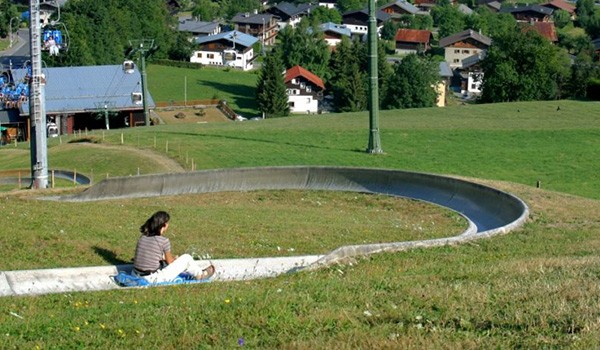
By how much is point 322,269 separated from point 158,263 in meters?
2.54

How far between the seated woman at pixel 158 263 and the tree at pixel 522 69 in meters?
75.2

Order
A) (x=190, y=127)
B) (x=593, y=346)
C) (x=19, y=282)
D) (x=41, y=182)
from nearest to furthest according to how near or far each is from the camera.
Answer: (x=593, y=346), (x=19, y=282), (x=41, y=182), (x=190, y=127)

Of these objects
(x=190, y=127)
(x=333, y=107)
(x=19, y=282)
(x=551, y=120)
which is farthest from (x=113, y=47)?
(x=19, y=282)

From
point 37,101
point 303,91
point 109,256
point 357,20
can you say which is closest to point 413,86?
point 303,91

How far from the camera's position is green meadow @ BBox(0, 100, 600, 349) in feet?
33.6

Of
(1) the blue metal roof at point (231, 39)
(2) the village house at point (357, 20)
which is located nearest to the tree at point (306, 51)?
(1) the blue metal roof at point (231, 39)

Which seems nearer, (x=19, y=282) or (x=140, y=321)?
(x=140, y=321)

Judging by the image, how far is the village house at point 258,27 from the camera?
179 m

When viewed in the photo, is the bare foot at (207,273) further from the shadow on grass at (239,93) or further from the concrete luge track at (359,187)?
the shadow on grass at (239,93)

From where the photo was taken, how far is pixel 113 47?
111 metres

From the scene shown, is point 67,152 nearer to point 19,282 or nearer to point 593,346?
point 19,282

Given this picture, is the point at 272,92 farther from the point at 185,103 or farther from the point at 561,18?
the point at 561,18

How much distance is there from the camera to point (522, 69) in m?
88.1

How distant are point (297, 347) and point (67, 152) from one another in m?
39.3
